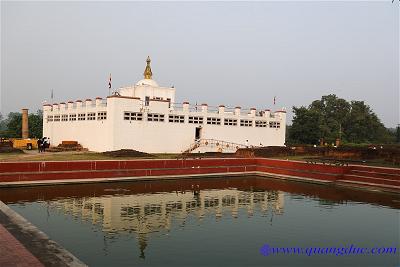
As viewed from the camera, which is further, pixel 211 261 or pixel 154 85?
pixel 154 85

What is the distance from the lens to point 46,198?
1848 centimetres

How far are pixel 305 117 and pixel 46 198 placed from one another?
39991mm

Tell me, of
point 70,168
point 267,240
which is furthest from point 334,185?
point 70,168

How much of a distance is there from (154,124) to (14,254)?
25.8 metres

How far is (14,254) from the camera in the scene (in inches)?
346

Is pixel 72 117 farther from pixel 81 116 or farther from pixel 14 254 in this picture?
pixel 14 254

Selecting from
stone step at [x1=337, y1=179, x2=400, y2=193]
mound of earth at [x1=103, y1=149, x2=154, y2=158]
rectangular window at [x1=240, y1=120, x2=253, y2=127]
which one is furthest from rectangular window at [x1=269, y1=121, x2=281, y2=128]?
stone step at [x1=337, y1=179, x2=400, y2=193]

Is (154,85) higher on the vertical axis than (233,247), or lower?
higher

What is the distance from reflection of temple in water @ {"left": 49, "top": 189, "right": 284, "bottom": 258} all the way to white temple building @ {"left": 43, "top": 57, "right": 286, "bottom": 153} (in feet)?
43.0

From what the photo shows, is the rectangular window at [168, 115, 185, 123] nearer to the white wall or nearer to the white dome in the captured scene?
the white wall

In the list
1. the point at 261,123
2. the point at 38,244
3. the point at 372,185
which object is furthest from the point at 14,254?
the point at 261,123

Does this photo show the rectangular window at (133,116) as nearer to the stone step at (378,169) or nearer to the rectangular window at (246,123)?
the rectangular window at (246,123)

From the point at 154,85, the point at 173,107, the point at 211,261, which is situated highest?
the point at 154,85

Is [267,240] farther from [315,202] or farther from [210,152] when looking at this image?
[210,152]
